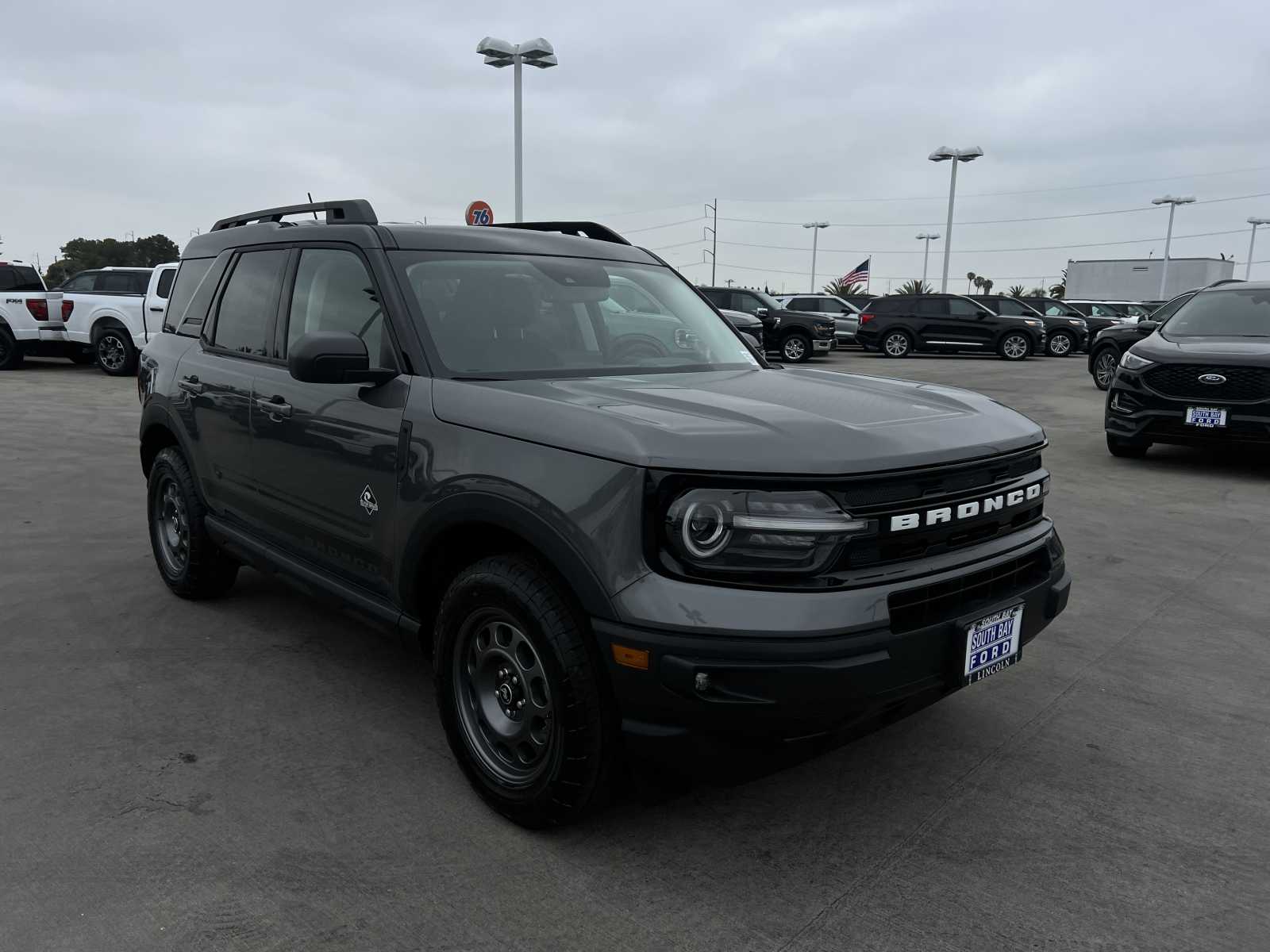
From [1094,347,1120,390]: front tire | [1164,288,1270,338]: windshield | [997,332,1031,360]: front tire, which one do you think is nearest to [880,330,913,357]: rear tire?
[997,332,1031,360]: front tire

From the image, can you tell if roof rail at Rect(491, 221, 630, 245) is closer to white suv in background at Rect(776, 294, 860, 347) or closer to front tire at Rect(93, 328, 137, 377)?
front tire at Rect(93, 328, 137, 377)

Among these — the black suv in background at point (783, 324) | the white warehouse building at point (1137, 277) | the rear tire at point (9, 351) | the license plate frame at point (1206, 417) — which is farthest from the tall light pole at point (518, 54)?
the white warehouse building at point (1137, 277)

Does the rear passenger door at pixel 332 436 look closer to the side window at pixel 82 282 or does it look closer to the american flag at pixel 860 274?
the side window at pixel 82 282

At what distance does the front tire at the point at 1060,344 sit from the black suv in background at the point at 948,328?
7.84 feet

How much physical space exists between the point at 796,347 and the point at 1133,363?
44.4 ft

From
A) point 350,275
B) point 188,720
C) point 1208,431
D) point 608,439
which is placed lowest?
point 188,720

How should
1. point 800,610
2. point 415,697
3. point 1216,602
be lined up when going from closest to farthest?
point 800,610 → point 415,697 → point 1216,602

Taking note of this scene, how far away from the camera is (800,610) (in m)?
2.38

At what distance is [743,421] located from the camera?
8.61 feet

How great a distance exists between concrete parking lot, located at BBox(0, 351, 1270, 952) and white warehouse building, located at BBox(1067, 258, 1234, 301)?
192 feet

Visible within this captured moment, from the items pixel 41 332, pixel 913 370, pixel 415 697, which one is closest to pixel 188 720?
pixel 415 697

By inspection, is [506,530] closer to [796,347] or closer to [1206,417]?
[1206,417]

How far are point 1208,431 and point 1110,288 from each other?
187 feet

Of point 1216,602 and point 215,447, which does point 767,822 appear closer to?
Answer: point 215,447
